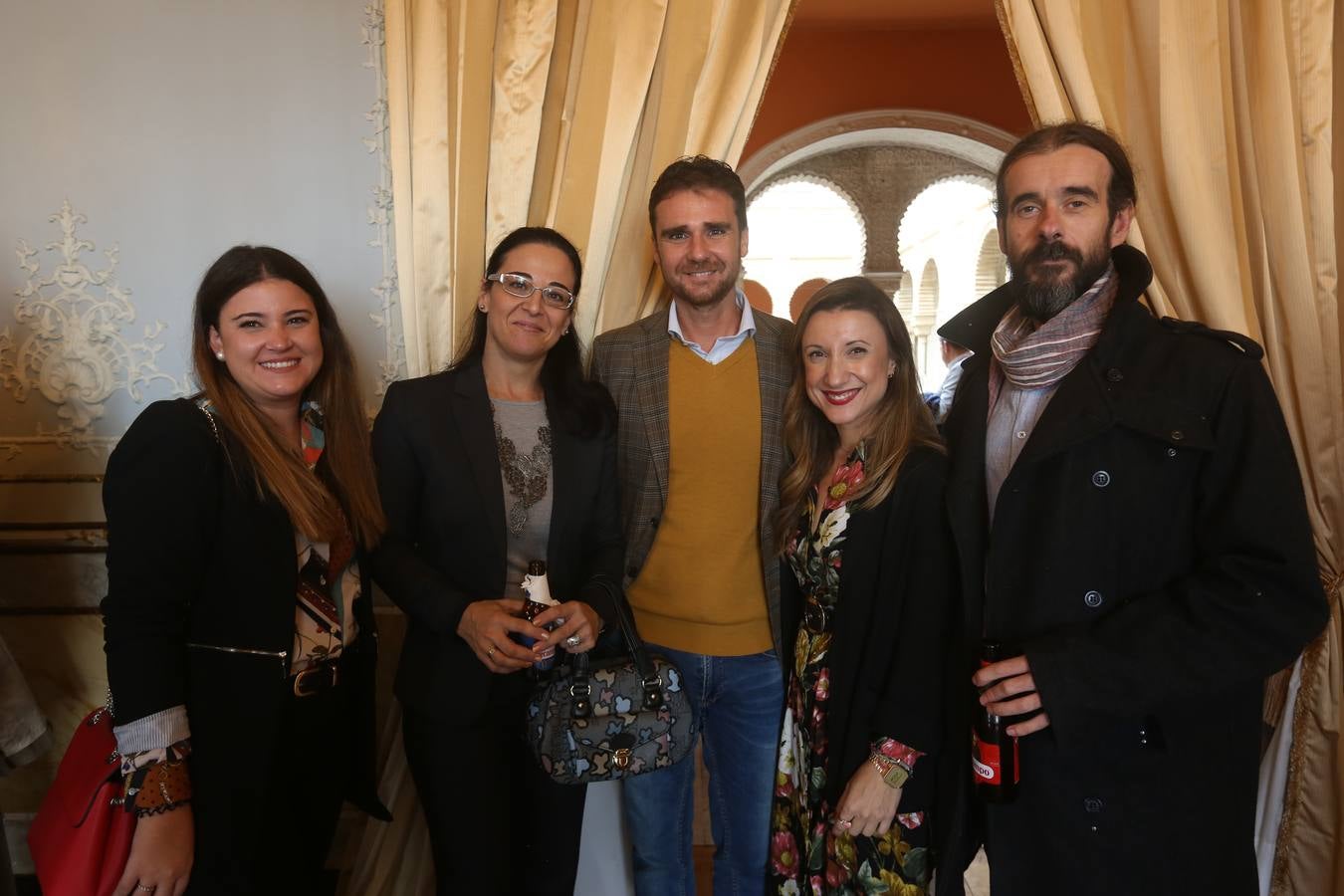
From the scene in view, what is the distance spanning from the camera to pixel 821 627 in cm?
164

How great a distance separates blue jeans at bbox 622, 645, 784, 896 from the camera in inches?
71.6

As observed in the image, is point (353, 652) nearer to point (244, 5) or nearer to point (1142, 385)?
point (1142, 385)

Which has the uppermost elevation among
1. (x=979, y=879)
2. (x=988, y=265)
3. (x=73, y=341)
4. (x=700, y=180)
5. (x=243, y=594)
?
(x=988, y=265)

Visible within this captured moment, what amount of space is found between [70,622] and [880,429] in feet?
7.97

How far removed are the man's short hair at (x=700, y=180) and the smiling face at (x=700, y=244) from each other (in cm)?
2

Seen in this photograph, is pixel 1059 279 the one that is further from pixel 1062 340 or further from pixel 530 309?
pixel 530 309

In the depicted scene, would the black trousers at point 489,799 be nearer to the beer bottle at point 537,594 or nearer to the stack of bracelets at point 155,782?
the beer bottle at point 537,594

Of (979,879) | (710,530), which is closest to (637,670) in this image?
(710,530)

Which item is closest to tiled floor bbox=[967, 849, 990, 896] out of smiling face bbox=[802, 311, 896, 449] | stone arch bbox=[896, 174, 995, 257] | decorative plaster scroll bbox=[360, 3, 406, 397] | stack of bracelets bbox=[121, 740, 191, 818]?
smiling face bbox=[802, 311, 896, 449]

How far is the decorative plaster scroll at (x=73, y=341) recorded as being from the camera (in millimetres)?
2264

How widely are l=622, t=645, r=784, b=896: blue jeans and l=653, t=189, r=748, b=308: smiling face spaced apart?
0.87 metres

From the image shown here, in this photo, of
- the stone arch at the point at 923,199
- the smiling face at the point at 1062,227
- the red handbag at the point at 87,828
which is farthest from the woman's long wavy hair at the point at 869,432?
the stone arch at the point at 923,199

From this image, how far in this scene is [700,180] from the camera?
1.87 meters

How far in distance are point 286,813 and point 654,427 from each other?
1.09 meters
